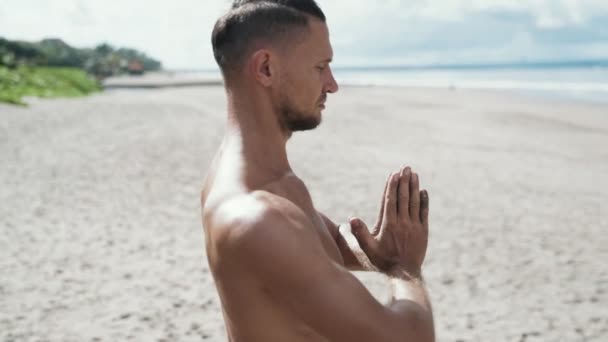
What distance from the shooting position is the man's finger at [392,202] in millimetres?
1869

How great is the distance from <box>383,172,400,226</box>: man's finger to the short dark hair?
53 cm

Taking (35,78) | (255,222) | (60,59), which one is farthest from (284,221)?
(60,59)

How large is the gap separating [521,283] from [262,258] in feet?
19.4

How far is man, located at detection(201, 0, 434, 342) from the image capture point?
150 centimetres

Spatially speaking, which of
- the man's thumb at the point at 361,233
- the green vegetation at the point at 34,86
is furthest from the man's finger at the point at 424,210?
the green vegetation at the point at 34,86

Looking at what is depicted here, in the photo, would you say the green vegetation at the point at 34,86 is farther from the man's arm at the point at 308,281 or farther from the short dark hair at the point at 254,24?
the man's arm at the point at 308,281

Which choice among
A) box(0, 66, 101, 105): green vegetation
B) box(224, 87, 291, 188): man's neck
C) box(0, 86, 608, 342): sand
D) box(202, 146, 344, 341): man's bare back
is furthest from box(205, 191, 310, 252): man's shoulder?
box(0, 66, 101, 105): green vegetation

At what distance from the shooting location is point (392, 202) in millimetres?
1882

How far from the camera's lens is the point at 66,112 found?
22.4 metres

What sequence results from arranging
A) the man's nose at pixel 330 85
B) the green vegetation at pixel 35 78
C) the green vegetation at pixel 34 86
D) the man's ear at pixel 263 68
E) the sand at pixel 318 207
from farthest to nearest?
the green vegetation at pixel 35 78
the green vegetation at pixel 34 86
the sand at pixel 318 207
the man's nose at pixel 330 85
the man's ear at pixel 263 68

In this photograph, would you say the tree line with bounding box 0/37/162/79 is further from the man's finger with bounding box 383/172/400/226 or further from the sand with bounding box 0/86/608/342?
the man's finger with bounding box 383/172/400/226

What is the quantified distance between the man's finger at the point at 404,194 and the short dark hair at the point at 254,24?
1.78ft

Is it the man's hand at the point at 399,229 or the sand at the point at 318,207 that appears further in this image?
the sand at the point at 318,207

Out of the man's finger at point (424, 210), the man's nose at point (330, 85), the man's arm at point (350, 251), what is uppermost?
the man's nose at point (330, 85)
